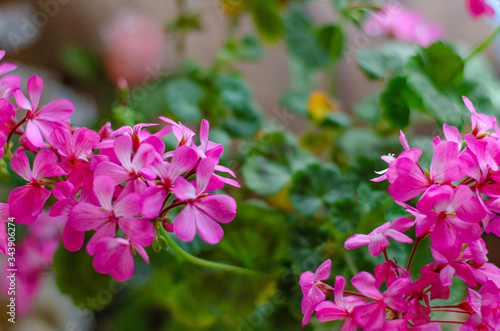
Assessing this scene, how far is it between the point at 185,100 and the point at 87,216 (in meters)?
0.35

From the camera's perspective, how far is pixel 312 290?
29cm

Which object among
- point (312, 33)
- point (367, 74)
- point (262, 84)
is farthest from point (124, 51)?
point (367, 74)

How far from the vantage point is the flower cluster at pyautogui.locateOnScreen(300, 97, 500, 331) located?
27 cm

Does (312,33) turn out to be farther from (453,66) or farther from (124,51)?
(124,51)

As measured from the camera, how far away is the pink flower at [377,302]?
27cm

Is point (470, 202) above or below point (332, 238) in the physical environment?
above

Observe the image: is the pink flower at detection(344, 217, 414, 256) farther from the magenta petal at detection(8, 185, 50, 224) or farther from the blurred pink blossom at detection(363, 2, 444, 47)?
the blurred pink blossom at detection(363, 2, 444, 47)

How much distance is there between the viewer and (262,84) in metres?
1.01

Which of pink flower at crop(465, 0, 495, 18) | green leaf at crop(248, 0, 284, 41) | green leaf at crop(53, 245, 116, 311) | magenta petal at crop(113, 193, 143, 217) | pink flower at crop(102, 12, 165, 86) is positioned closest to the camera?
magenta petal at crop(113, 193, 143, 217)

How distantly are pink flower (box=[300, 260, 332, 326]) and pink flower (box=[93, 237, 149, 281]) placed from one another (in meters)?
0.11

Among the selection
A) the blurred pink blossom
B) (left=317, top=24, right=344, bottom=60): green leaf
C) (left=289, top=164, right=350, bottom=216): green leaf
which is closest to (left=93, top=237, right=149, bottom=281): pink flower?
(left=289, top=164, right=350, bottom=216): green leaf

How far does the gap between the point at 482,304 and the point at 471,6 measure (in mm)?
290

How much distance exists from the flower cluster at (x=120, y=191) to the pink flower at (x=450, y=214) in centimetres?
12

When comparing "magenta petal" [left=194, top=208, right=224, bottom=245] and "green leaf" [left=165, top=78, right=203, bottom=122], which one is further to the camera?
"green leaf" [left=165, top=78, right=203, bottom=122]
